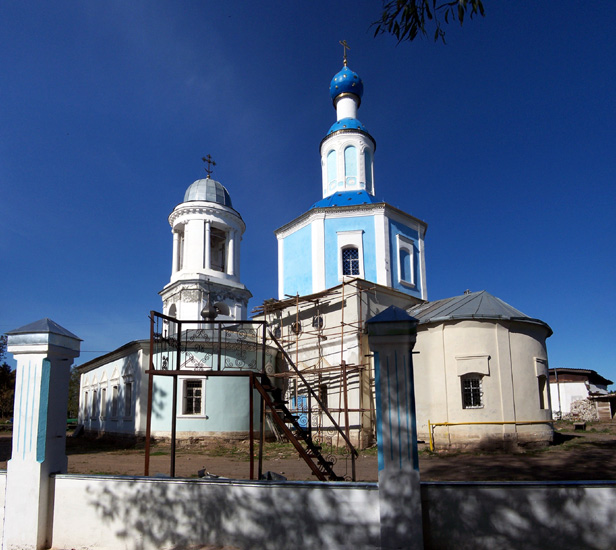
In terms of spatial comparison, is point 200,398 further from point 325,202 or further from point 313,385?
point 325,202

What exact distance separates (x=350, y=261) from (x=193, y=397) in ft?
25.4

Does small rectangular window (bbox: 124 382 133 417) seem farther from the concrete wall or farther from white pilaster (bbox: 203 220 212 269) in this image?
the concrete wall

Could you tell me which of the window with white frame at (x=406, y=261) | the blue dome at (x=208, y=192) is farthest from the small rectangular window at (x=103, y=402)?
the window with white frame at (x=406, y=261)

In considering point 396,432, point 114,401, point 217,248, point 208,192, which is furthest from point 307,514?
point 217,248

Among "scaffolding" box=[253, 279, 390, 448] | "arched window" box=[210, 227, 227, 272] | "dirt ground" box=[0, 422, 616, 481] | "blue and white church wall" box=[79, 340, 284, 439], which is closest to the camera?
"dirt ground" box=[0, 422, 616, 481]

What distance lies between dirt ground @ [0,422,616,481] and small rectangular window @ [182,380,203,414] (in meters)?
1.27

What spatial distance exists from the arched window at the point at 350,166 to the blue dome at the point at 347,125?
0.93 m

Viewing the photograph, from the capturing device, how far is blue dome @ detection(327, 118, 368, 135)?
895 inches

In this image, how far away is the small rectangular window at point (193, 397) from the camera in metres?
18.7

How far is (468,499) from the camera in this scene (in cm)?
545

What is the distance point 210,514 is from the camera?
238 inches

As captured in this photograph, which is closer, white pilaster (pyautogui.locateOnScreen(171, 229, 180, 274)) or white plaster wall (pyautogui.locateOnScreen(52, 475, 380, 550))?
white plaster wall (pyautogui.locateOnScreen(52, 475, 380, 550))

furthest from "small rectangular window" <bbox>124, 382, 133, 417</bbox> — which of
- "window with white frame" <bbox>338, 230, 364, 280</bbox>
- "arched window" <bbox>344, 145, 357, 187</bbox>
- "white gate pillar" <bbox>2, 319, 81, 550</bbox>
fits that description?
"white gate pillar" <bbox>2, 319, 81, 550</bbox>

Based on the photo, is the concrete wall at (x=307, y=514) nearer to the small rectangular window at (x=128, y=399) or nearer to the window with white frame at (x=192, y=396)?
the window with white frame at (x=192, y=396)
